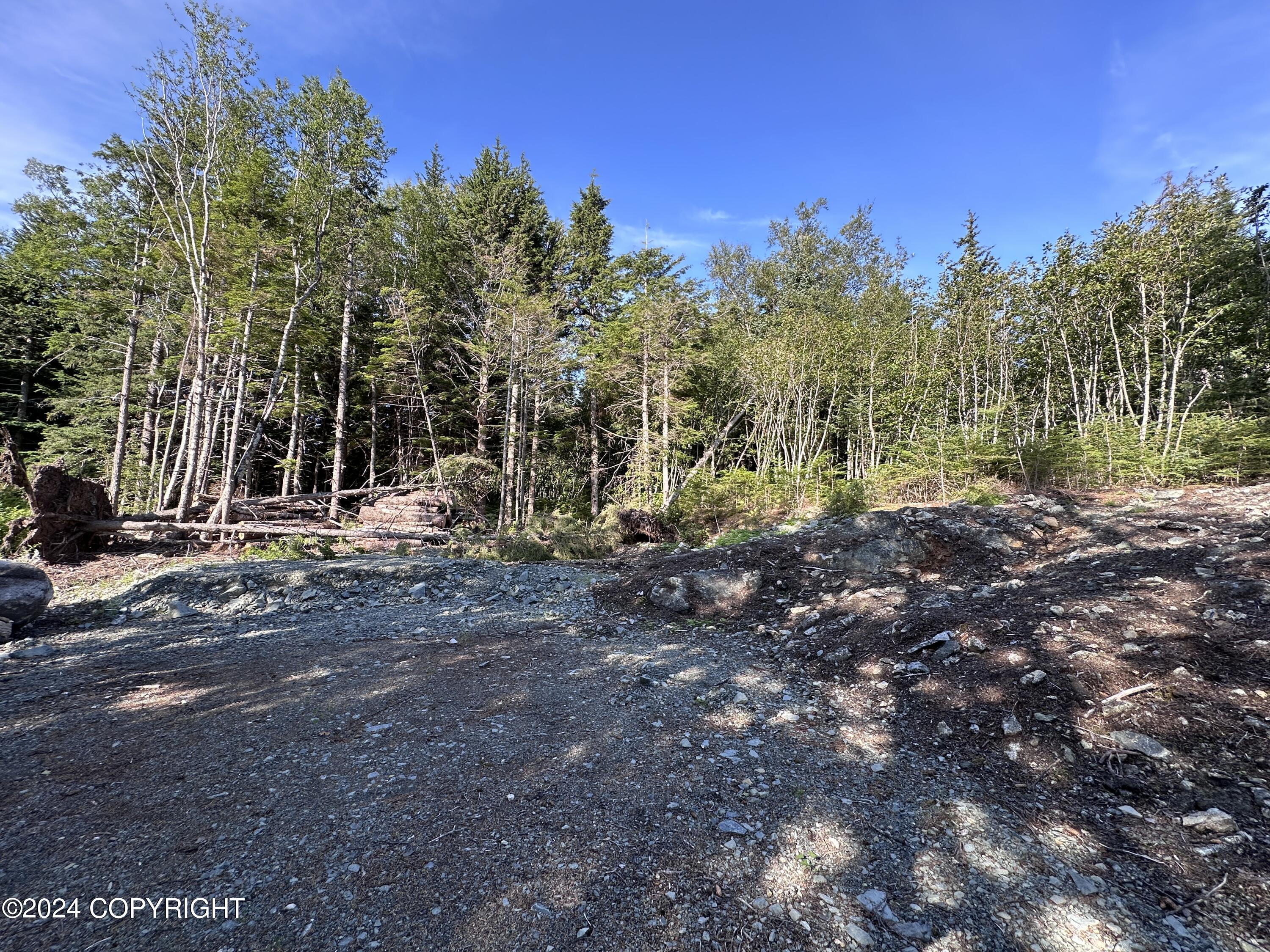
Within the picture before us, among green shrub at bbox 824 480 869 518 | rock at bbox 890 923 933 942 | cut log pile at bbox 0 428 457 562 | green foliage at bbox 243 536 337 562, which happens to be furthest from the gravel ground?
green shrub at bbox 824 480 869 518

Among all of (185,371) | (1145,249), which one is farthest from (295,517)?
(1145,249)

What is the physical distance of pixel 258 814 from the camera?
2211 mm

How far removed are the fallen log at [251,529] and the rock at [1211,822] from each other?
11.6 m

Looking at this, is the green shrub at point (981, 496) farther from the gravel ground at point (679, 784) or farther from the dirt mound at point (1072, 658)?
the gravel ground at point (679, 784)

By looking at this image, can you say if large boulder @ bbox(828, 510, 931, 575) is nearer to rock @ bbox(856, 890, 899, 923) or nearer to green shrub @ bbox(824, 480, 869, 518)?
green shrub @ bbox(824, 480, 869, 518)

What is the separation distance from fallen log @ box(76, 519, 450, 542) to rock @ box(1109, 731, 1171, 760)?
11354mm

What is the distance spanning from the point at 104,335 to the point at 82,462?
4.43 m

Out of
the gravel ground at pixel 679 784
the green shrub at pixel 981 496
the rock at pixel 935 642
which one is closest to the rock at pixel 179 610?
the gravel ground at pixel 679 784

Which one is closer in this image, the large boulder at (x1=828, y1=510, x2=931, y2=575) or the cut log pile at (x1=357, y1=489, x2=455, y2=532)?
the large boulder at (x1=828, y1=510, x2=931, y2=575)

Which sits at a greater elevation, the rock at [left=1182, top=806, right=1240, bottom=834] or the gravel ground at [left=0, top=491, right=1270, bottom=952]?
the rock at [left=1182, top=806, right=1240, bottom=834]

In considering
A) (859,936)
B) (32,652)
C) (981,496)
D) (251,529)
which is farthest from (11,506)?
(981,496)

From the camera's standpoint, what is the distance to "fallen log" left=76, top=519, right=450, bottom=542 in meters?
8.75

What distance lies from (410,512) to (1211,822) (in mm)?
13720

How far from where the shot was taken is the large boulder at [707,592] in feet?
19.7
